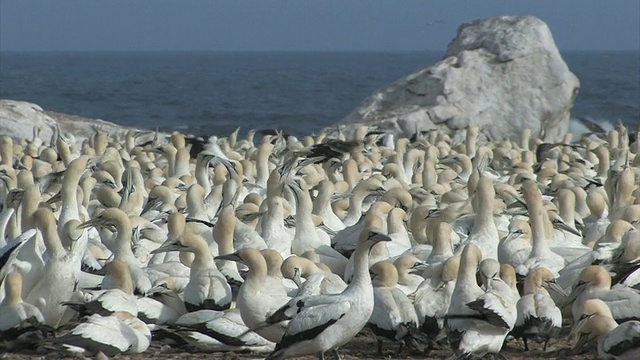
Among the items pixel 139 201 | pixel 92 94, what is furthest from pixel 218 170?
pixel 92 94

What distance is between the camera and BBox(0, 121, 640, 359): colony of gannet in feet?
24.0

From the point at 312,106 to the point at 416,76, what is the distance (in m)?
30.9

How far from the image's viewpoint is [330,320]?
23.2ft

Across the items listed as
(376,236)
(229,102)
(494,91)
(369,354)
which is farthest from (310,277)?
(229,102)

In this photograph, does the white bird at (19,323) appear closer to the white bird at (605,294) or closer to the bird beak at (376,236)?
the bird beak at (376,236)

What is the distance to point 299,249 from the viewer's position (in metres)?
10.2

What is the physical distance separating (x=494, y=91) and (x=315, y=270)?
1376 centimetres

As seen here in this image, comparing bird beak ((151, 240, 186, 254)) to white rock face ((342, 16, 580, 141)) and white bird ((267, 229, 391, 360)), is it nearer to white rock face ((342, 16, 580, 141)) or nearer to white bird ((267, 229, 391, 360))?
white bird ((267, 229, 391, 360))

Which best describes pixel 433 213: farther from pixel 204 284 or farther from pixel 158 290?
pixel 158 290

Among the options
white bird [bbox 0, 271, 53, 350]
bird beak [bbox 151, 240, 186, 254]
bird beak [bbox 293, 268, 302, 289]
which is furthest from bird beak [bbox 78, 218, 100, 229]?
bird beak [bbox 293, 268, 302, 289]

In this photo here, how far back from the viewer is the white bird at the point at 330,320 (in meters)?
7.09

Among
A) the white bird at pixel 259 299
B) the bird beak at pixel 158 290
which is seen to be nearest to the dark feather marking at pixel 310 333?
the white bird at pixel 259 299

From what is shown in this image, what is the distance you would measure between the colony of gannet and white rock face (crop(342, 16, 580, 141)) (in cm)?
889

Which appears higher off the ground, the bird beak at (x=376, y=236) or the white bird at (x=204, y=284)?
the bird beak at (x=376, y=236)
